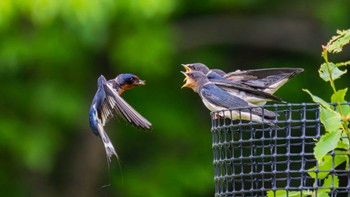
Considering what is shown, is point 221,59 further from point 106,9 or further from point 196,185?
point 106,9

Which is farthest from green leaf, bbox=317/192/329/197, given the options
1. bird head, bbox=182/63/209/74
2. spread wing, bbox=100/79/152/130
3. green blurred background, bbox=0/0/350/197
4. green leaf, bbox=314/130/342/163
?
green blurred background, bbox=0/0/350/197

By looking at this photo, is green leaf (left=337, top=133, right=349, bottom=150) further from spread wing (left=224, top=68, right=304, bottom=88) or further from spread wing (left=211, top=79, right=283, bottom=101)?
spread wing (left=224, top=68, right=304, bottom=88)

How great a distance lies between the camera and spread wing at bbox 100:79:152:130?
17.8 feet

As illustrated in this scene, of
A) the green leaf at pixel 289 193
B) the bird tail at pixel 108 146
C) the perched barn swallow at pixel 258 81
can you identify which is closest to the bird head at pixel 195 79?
the perched barn swallow at pixel 258 81

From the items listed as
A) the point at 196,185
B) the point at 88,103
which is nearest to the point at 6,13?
the point at 88,103

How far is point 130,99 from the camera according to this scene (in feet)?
44.6

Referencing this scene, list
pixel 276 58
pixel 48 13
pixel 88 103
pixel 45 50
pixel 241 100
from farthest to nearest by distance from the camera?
1. pixel 276 58
2. pixel 88 103
3. pixel 45 50
4. pixel 48 13
5. pixel 241 100

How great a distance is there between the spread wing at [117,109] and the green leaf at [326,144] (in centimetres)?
91

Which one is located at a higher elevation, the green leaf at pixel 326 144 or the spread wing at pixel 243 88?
the spread wing at pixel 243 88

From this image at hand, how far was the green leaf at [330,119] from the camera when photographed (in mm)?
4719

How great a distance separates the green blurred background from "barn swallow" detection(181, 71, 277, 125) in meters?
4.82

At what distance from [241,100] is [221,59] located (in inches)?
308

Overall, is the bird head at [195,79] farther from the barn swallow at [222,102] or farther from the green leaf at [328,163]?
the green leaf at [328,163]

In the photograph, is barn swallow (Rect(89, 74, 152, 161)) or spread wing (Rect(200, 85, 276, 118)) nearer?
barn swallow (Rect(89, 74, 152, 161))
